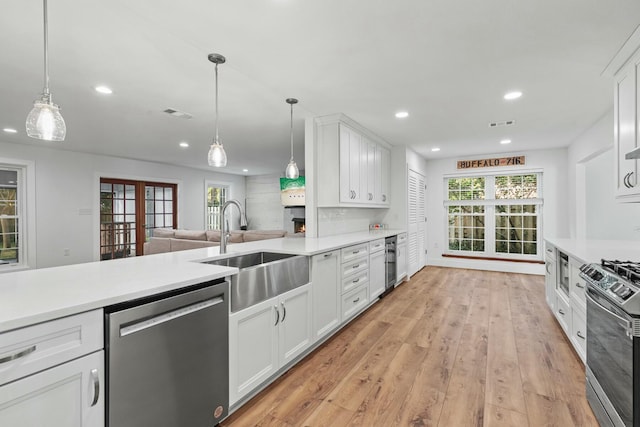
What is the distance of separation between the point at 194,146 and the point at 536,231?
652 cm

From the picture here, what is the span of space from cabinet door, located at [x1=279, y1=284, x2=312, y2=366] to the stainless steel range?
1.82m

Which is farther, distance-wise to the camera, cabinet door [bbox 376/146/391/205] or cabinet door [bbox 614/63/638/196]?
cabinet door [bbox 376/146/391/205]

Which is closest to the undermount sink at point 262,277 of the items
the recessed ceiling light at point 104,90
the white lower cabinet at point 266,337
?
the white lower cabinet at point 266,337

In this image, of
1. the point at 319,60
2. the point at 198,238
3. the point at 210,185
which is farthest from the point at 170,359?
the point at 210,185

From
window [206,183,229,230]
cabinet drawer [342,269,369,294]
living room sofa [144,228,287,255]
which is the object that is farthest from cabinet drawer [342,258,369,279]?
window [206,183,229,230]

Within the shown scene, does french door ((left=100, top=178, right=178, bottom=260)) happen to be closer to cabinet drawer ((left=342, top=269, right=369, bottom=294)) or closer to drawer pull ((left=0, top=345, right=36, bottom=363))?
cabinet drawer ((left=342, top=269, right=369, bottom=294))

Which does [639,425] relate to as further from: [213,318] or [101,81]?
[101,81]

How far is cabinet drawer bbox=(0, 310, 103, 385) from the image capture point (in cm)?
94

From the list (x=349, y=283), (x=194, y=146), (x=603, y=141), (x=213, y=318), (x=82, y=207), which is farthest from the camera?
(x=82, y=207)

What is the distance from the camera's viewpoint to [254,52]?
6.97ft

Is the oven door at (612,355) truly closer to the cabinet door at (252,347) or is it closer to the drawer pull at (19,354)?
the cabinet door at (252,347)

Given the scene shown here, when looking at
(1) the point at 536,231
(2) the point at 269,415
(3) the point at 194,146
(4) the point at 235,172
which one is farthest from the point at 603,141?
(4) the point at 235,172

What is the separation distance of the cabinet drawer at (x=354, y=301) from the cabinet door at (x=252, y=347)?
1.11 meters

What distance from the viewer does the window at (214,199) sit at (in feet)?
27.8
